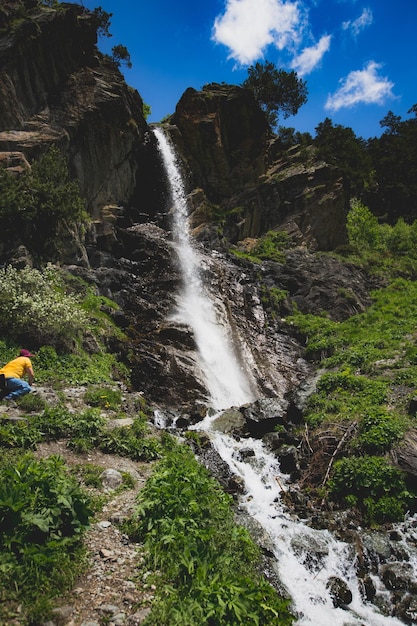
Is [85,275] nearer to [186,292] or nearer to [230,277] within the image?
[186,292]

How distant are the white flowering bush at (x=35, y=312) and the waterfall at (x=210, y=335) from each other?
6841mm

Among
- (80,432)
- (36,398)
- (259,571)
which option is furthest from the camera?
(36,398)

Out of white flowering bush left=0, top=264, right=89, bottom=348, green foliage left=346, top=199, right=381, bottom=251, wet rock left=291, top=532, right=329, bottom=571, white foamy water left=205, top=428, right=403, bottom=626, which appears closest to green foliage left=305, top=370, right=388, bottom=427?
white foamy water left=205, top=428, right=403, bottom=626

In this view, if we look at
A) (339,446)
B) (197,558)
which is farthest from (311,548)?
(197,558)

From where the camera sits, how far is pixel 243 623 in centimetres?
457

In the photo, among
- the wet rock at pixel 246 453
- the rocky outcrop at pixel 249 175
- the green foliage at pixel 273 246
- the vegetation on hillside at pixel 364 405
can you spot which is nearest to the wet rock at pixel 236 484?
the wet rock at pixel 246 453

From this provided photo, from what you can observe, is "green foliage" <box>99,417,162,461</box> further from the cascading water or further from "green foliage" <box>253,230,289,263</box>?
"green foliage" <box>253,230,289,263</box>

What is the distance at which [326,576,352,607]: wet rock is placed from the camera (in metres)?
7.56

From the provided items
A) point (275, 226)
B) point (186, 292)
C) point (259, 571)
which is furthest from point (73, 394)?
point (275, 226)

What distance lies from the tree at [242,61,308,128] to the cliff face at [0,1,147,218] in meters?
20.6

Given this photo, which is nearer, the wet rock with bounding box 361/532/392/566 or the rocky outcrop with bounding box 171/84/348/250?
the wet rock with bounding box 361/532/392/566

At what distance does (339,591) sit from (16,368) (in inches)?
362

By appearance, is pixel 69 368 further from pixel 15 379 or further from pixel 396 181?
pixel 396 181

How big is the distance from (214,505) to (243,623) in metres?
2.71
